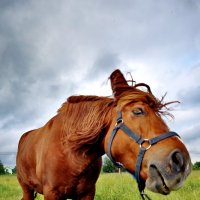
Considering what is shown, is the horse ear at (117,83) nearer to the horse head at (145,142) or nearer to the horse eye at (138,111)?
the horse head at (145,142)

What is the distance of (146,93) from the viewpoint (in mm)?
4684

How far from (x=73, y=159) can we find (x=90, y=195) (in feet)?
2.77

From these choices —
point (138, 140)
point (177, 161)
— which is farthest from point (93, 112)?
point (177, 161)

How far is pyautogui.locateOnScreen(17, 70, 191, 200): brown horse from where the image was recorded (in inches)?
156

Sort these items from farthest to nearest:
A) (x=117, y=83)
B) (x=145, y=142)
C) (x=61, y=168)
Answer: (x=61, y=168) → (x=117, y=83) → (x=145, y=142)

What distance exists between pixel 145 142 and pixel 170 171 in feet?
1.54

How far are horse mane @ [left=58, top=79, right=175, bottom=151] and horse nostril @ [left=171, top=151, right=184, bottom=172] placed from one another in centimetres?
87

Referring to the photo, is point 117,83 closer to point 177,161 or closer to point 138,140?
point 138,140

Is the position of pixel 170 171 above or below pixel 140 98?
below

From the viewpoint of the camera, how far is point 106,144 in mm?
4703

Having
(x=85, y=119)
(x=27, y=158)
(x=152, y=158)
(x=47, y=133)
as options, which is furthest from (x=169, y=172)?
(x=27, y=158)

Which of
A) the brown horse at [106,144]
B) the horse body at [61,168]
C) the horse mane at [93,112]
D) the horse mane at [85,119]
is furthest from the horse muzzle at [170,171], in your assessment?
the horse body at [61,168]

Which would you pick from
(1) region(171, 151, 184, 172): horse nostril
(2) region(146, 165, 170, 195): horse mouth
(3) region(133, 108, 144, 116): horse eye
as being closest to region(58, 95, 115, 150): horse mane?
(3) region(133, 108, 144, 116): horse eye

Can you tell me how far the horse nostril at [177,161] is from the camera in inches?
149
